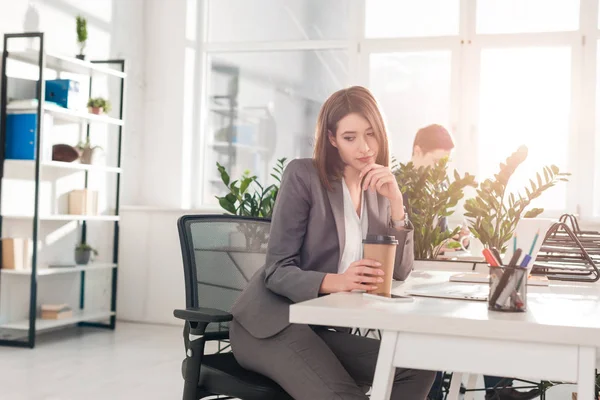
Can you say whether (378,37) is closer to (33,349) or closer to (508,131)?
(508,131)

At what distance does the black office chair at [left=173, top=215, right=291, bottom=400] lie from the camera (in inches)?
77.7

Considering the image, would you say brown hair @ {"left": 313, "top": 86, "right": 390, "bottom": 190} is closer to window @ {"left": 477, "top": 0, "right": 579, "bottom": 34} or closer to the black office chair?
the black office chair

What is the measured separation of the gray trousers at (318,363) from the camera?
176 cm

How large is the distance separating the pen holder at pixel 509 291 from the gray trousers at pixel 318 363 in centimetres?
47

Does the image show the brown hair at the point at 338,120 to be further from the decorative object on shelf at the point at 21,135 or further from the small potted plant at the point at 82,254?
the small potted plant at the point at 82,254

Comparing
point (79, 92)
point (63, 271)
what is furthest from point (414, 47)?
point (63, 271)

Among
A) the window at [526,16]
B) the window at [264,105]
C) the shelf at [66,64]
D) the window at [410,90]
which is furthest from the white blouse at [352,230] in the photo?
the window at [264,105]

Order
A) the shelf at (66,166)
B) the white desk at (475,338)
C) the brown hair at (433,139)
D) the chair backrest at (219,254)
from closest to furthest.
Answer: the white desk at (475,338)
the chair backrest at (219,254)
the brown hair at (433,139)
the shelf at (66,166)

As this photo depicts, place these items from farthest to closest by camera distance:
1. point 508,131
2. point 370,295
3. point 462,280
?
point 508,131
point 462,280
point 370,295

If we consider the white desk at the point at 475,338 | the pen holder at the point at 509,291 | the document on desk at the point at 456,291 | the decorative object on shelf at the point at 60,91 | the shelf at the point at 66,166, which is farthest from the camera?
the decorative object on shelf at the point at 60,91

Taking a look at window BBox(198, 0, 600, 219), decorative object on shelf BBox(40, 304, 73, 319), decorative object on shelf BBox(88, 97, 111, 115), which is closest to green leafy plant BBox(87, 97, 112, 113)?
decorative object on shelf BBox(88, 97, 111, 115)

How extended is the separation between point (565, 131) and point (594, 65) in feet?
1.62

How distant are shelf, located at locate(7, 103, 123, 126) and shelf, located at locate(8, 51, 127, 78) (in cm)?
33

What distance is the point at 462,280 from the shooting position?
202cm
